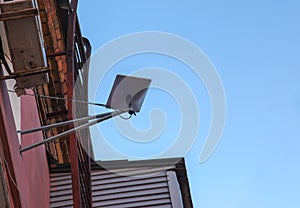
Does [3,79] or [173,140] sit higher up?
[3,79]

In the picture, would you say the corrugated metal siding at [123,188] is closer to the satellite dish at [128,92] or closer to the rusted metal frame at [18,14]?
the satellite dish at [128,92]

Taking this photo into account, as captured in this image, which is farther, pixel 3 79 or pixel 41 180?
pixel 41 180

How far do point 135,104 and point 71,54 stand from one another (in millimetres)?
513

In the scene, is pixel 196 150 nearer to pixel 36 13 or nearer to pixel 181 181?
pixel 181 181

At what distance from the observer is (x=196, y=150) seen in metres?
3.63

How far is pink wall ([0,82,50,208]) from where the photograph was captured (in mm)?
2848

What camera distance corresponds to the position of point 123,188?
475cm

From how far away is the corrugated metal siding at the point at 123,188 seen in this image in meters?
4.58

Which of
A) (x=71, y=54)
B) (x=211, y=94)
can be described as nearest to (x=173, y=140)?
(x=211, y=94)

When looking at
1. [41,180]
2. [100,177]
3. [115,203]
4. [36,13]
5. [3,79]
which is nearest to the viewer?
[36,13]

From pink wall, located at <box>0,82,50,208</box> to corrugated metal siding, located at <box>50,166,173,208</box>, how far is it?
15 cm

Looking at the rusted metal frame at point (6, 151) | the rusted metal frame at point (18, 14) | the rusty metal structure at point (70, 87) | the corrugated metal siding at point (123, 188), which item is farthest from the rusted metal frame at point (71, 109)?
the corrugated metal siding at point (123, 188)

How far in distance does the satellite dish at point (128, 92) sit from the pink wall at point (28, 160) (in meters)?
0.64

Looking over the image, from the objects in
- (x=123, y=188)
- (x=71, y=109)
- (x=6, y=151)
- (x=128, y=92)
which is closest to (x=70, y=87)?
(x=71, y=109)
